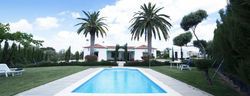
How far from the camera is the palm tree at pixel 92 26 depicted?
20016mm

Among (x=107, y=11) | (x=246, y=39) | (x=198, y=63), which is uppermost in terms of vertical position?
(x=107, y=11)

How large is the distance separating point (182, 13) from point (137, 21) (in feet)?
23.5

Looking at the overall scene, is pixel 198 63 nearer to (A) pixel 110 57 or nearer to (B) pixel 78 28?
(B) pixel 78 28

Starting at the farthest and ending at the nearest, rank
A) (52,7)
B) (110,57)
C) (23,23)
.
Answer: (110,57) → (23,23) → (52,7)

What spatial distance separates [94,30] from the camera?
2048cm

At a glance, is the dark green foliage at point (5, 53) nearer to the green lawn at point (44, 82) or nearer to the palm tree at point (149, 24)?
the green lawn at point (44, 82)

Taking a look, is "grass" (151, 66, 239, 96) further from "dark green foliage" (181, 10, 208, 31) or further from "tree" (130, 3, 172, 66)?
"dark green foliage" (181, 10, 208, 31)

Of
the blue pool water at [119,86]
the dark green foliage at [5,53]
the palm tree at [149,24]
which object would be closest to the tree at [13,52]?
the dark green foliage at [5,53]

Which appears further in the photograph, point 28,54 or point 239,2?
point 28,54

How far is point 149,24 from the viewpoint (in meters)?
17.7

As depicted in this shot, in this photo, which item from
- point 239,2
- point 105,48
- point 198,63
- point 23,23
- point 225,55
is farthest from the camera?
point 105,48

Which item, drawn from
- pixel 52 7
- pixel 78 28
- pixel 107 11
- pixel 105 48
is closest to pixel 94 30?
pixel 78 28

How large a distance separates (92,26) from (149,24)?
29.7ft

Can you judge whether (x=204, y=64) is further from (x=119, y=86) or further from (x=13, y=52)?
(x=13, y=52)
